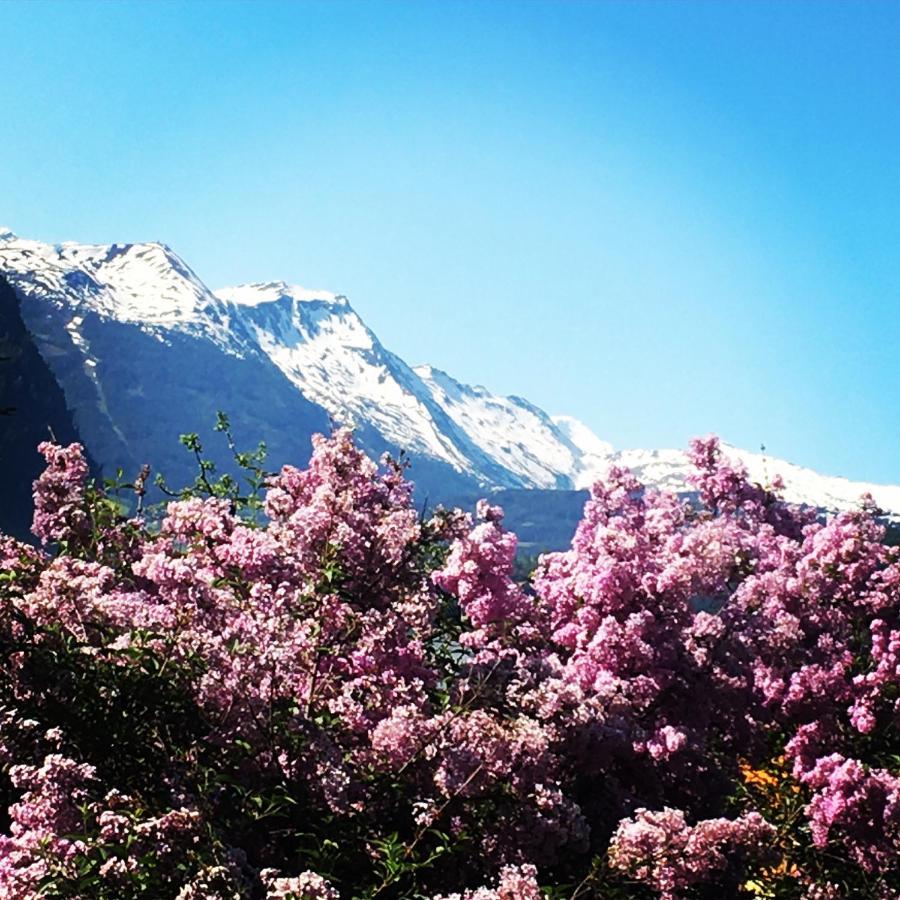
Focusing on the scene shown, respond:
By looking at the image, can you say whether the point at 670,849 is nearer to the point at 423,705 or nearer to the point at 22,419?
the point at 423,705

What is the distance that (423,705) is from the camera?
7.16 m

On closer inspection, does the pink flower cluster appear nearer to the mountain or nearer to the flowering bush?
Answer: the flowering bush

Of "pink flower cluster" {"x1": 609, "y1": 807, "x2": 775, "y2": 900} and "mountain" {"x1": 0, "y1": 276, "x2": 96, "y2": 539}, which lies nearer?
"pink flower cluster" {"x1": 609, "y1": 807, "x2": 775, "y2": 900}

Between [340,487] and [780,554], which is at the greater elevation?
[780,554]

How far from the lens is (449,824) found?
6211 millimetres

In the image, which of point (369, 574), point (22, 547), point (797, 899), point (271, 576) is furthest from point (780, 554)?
point (22, 547)

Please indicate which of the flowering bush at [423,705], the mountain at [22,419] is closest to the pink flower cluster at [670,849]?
the flowering bush at [423,705]

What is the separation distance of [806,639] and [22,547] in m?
9.19

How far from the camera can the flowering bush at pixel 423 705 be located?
543cm

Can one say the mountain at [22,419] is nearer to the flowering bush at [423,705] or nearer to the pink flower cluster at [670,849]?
the flowering bush at [423,705]

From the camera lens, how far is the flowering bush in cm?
543

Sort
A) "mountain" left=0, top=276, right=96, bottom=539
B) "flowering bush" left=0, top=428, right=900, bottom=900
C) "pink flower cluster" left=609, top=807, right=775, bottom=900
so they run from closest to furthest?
"flowering bush" left=0, top=428, right=900, bottom=900 → "pink flower cluster" left=609, top=807, right=775, bottom=900 → "mountain" left=0, top=276, right=96, bottom=539

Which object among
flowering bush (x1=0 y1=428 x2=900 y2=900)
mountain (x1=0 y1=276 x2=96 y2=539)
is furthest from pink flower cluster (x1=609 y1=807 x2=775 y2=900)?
mountain (x1=0 y1=276 x2=96 y2=539)

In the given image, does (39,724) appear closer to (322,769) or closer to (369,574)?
(322,769)
